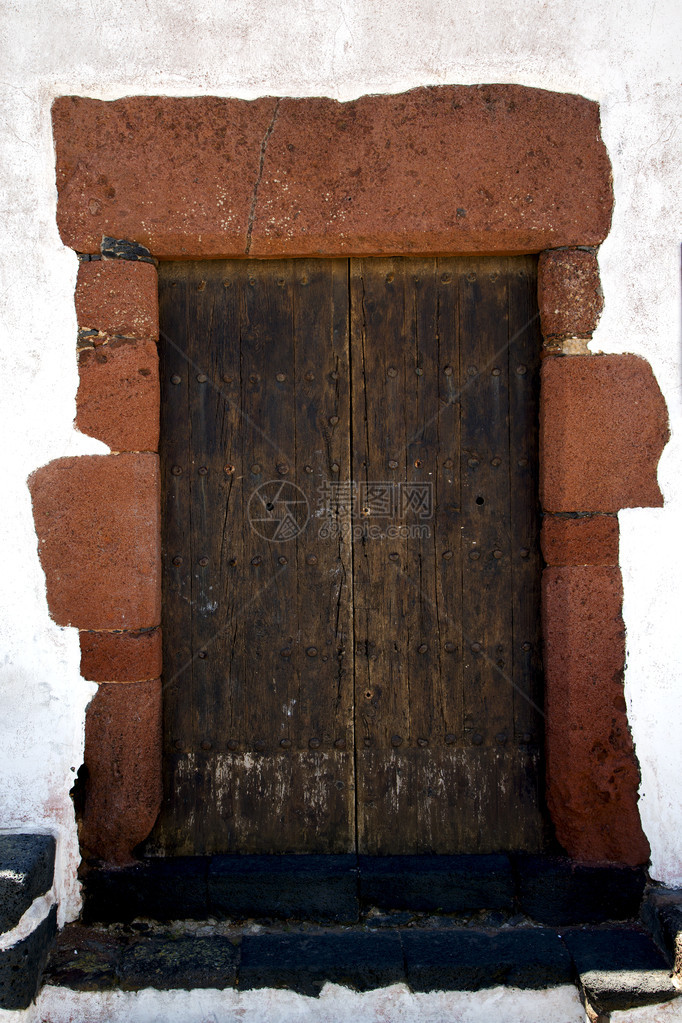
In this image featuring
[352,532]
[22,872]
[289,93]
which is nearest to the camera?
[22,872]

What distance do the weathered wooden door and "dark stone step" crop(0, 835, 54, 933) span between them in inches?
18.1

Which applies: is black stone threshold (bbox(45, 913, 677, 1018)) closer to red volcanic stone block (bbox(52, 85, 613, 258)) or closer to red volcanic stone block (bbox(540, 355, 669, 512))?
red volcanic stone block (bbox(540, 355, 669, 512))

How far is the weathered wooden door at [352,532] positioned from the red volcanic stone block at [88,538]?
188mm

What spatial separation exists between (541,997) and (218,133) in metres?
2.78

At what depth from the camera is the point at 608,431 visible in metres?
2.31

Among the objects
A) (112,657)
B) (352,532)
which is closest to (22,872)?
(112,657)

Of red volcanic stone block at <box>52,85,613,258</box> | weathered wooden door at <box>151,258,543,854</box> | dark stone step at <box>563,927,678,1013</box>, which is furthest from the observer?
weathered wooden door at <box>151,258,543,854</box>

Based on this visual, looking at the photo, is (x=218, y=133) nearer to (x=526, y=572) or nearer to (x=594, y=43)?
(x=594, y=43)

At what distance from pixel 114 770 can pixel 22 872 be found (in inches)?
14.6

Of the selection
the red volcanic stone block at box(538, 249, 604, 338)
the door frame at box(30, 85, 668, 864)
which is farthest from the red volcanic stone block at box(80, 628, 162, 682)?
the red volcanic stone block at box(538, 249, 604, 338)

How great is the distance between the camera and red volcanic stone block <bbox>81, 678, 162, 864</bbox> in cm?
229

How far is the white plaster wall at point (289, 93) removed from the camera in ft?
7.47

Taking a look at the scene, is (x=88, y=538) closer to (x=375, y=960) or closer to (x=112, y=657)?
(x=112, y=657)

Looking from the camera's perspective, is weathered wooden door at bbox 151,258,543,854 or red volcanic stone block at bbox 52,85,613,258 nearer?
red volcanic stone block at bbox 52,85,613,258
